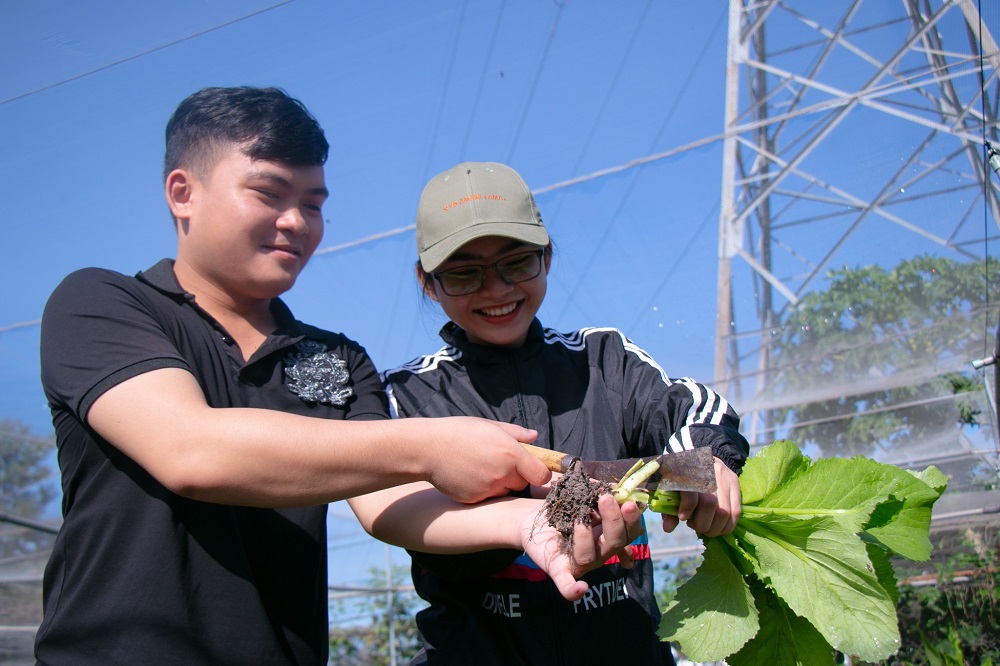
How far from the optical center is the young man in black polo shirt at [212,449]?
1.43 meters

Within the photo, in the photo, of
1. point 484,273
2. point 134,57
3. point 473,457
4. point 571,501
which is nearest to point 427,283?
point 484,273

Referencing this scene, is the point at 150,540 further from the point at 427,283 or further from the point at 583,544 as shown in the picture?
the point at 427,283

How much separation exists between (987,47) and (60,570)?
194 inches

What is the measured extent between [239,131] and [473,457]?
0.98 meters

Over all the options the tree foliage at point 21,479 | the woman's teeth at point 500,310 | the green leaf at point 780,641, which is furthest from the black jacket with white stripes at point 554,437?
the tree foliage at point 21,479

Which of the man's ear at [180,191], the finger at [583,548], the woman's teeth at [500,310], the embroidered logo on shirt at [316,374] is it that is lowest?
the finger at [583,548]

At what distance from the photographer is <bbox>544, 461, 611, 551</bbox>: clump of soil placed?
1.46 meters

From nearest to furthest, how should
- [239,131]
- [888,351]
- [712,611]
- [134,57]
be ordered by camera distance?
[712,611], [239,131], [134,57], [888,351]

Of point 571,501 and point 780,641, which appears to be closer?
point 571,501

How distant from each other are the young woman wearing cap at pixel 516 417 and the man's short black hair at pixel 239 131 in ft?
1.14

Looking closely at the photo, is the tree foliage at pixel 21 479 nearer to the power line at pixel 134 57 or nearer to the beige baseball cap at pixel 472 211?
the power line at pixel 134 57

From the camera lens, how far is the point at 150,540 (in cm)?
151

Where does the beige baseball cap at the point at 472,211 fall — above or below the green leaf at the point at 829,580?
above

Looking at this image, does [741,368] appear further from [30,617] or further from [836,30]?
[30,617]
